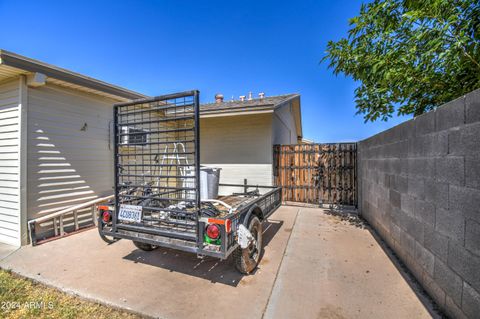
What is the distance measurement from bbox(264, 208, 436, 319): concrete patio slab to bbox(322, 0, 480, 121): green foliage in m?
2.72

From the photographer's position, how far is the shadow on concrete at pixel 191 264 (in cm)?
267

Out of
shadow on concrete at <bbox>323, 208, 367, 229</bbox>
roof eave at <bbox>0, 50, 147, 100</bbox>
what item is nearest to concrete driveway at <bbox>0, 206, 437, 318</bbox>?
shadow on concrete at <bbox>323, 208, 367, 229</bbox>

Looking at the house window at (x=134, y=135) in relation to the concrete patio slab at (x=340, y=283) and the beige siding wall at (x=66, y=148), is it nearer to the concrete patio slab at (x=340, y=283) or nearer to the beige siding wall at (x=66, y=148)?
the beige siding wall at (x=66, y=148)

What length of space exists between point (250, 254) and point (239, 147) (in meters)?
4.72

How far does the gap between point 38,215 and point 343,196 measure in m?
7.49

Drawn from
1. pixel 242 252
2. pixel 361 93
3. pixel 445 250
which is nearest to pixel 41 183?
pixel 242 252

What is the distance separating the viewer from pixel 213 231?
7.22 ft

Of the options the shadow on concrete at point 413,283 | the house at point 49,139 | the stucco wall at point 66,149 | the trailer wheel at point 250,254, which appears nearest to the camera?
the shadow on concrete at point 413,283

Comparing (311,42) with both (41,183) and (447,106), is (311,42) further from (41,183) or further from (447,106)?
(41,183)

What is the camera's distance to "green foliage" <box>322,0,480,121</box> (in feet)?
8.55

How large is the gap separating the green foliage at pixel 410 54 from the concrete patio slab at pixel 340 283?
272cm

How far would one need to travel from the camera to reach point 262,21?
24.0 feet

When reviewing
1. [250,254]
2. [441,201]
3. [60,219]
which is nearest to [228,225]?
[250,254]

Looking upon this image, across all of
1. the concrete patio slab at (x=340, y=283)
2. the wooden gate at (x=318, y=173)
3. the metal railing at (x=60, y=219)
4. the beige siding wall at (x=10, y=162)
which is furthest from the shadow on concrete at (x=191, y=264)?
the wooden gate at (x=318, y=173)
